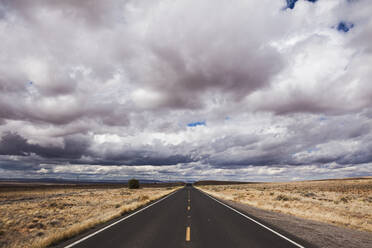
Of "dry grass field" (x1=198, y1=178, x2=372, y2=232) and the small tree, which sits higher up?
"dry grass field" (x1=198, y1=178, x2=372, y2=232)

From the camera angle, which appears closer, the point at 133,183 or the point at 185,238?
the point at 185,238

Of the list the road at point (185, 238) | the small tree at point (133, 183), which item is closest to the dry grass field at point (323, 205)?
the road at point (185, 238)

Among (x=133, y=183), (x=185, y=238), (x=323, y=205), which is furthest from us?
(x=133, y=183)

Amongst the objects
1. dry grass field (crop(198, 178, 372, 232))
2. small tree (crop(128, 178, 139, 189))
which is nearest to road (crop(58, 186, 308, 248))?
dry grass field (crop(198, 178, 372, 232))

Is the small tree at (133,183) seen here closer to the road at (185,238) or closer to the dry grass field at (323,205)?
the dry grass field at (323,205)

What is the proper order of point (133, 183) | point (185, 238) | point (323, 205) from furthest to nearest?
point (133, 183), point (323, 205), point (185, 238)

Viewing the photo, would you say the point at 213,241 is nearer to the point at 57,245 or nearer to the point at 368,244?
the point at 57,245

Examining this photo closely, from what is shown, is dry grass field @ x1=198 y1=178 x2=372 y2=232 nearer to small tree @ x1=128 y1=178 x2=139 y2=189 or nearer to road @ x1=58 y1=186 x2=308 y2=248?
road @ x1=58 y1=186 x2=308 y2=248

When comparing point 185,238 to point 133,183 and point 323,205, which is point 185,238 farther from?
point 133,183

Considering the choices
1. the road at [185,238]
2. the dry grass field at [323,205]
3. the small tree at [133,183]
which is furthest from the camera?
the small tree at [133,183]

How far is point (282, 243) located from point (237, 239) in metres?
1.56

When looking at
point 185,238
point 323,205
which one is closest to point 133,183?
point 323,205

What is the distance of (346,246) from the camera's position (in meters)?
8.61

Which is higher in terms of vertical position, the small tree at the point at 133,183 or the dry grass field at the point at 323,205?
the dry grass field at the point at 323,205
